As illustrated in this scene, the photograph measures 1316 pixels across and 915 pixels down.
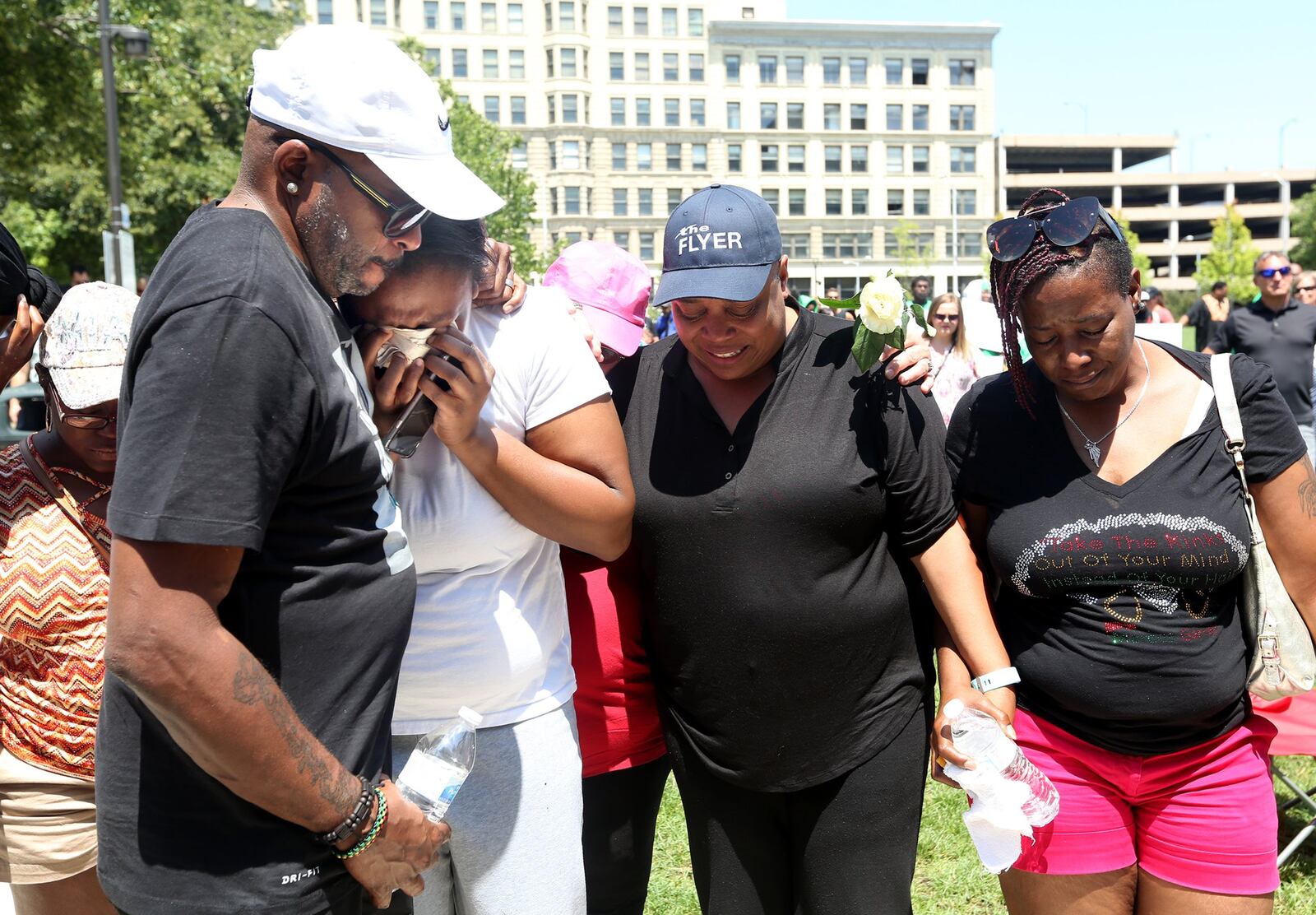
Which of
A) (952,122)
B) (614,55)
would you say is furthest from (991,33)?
(614,55)

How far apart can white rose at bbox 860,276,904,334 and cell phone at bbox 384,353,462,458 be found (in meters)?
0.97

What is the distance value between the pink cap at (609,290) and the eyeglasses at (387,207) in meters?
1.31

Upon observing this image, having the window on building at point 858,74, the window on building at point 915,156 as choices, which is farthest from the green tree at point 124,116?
the window on building at point 915,156

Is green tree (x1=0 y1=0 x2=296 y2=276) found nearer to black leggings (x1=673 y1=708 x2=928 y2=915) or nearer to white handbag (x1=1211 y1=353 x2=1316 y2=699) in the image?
black leggings (x1=673 y1=708 x2=928 y2=915)

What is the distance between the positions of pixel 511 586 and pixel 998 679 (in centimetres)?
116

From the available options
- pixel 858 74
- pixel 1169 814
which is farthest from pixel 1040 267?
pixel 858 74

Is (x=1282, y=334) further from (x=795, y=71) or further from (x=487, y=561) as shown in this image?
(x=795, y=71)

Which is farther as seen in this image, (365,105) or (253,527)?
(365,105)

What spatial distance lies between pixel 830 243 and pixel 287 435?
76127mm

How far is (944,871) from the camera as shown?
4.20 meters

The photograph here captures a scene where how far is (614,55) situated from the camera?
74.7 m

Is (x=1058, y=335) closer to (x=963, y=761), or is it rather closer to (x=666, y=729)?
→ (x=963, y=761)

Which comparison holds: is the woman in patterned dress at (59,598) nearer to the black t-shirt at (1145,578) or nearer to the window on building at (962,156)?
the black t-shirt at (1145,578)

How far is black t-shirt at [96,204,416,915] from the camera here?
4.83 feet
